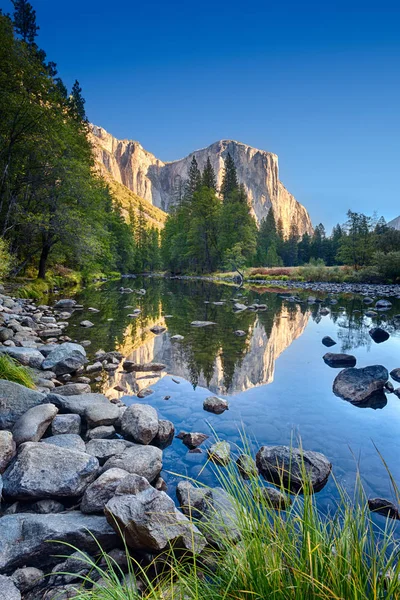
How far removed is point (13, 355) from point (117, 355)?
8.32ft

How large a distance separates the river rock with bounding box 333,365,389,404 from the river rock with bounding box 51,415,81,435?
16.8ft

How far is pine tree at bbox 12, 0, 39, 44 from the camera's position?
24.4 m

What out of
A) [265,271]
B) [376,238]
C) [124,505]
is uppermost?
Answer: [376,238]

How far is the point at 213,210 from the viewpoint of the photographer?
53.2 metres

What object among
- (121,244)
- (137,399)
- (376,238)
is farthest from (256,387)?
(121,244)

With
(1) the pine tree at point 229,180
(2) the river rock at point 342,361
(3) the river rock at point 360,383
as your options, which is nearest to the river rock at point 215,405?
(3) the river rock at point 360,383

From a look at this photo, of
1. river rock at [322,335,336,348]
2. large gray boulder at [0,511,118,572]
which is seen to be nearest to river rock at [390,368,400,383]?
river rock at [322,335,336,348]

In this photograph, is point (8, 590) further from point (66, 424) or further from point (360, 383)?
point (360, 383)

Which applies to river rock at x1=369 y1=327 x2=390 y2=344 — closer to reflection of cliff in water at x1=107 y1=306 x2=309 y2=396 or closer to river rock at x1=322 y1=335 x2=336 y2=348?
river rock at x1=322 y1=335 x2=336 y2=348

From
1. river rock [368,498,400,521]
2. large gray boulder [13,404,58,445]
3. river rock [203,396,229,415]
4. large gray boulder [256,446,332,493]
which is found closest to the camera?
river rock [368,498,400,521]

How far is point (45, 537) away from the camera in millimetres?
2547

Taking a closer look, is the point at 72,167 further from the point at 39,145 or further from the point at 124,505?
the point at 124,505

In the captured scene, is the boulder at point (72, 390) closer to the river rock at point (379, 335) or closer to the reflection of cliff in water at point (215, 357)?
the reflection of cliff in water at point (215, 357)

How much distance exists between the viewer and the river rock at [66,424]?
436 cm
